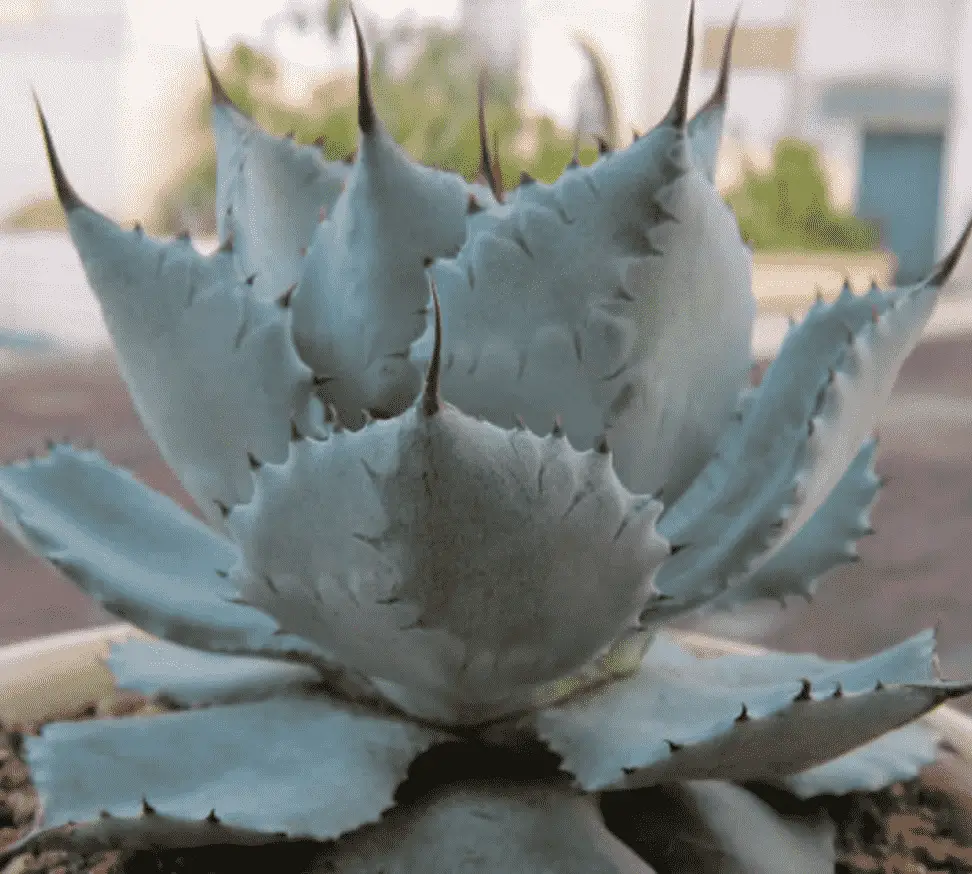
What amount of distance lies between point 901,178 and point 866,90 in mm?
689

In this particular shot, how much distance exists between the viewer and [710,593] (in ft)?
1.54

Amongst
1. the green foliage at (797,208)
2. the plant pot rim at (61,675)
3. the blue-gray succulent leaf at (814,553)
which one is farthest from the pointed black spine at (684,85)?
the green foliage at (797,208)

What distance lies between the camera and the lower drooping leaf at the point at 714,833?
48cm

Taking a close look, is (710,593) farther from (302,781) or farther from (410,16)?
(410,16)

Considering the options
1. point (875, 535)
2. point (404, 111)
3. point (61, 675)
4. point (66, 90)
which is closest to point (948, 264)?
point (61, 675)

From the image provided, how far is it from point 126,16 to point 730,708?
601 cm

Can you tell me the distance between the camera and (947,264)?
44cm

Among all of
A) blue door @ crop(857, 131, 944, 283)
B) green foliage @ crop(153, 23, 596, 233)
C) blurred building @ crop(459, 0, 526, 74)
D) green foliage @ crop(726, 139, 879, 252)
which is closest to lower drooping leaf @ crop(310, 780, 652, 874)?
green foliage @ crop(153, 23, 596, 233)

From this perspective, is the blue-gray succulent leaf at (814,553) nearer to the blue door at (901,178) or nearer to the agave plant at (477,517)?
the agave plant at (477,517)

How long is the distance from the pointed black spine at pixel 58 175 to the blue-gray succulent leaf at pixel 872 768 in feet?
1.17

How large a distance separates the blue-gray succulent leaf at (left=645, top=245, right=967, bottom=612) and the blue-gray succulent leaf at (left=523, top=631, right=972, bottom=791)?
1.5 inches

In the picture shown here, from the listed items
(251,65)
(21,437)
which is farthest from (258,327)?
(251,65)

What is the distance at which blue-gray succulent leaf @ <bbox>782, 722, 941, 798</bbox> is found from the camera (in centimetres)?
52

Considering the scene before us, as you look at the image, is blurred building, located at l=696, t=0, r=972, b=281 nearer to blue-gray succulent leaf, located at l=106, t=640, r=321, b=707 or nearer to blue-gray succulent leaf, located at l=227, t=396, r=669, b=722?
blue-gray succulent leaf, located at l=106, t=640, r=321, b=707
